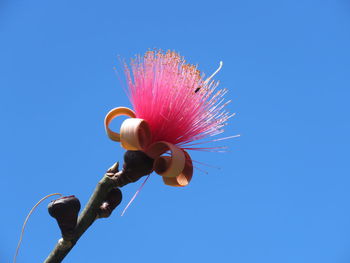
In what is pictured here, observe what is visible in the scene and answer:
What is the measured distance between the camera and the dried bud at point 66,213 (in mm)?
1683

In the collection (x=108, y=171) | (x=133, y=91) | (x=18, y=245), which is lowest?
(x=18, y=245)

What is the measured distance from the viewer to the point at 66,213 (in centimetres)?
168

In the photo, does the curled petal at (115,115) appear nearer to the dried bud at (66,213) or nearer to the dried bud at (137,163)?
the dried bud at (137,163)

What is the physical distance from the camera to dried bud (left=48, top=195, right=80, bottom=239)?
1.68 metres

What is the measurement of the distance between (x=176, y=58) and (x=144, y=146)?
462mm

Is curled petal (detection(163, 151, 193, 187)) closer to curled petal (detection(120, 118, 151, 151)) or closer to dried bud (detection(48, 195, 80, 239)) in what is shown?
curled petal (detection(120, 118, 151, 151))

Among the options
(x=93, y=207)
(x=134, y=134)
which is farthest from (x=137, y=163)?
(x=93, y=207)

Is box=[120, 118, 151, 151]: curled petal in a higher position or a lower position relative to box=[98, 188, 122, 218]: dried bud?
higher

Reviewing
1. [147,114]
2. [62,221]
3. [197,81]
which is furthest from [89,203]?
[197,81]

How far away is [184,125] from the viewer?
1.96 meters

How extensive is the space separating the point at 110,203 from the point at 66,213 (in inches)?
7.9

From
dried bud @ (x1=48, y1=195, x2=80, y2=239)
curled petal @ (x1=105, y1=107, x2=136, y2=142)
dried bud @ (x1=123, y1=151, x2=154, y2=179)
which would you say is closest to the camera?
dried bud @ (x1=48, y1=195, x2=80, y2=239)

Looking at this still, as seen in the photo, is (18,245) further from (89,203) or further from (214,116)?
(214,116)

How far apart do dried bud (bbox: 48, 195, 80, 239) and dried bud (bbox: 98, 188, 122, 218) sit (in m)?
0.11
